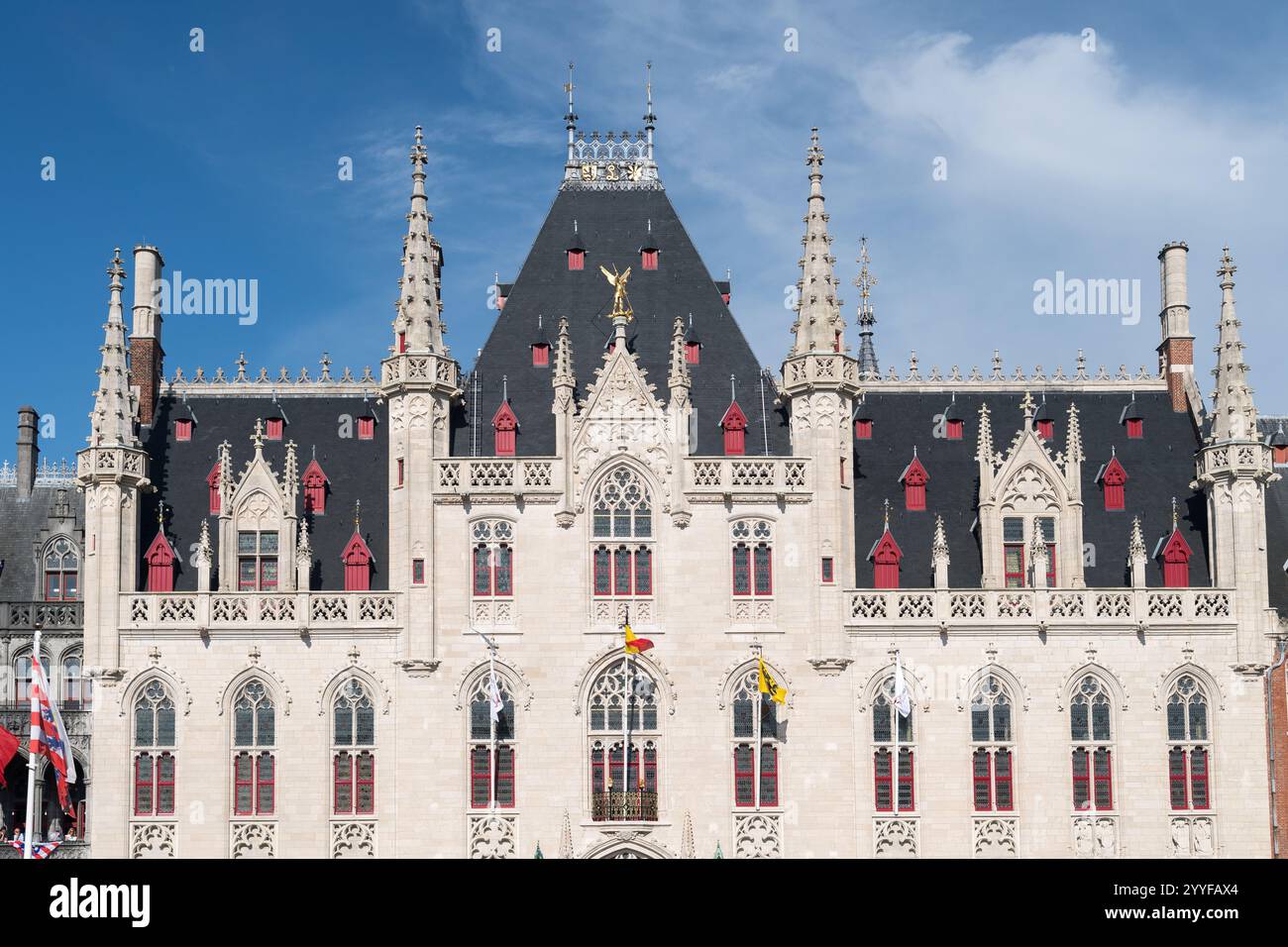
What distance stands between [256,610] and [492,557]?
8.02m

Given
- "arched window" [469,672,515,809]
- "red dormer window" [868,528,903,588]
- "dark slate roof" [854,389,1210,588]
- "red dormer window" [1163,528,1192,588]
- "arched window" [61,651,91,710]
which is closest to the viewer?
"arched window" [469,672,515,809]

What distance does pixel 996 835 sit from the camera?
54906mm

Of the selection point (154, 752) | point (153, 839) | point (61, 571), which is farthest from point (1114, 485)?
point (61, 571)

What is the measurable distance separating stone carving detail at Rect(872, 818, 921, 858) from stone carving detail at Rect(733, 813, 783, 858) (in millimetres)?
3180

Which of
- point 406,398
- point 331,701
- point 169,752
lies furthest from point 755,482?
point 169,752

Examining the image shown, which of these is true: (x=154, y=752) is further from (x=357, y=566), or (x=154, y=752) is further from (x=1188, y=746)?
(x=1188, y=746)

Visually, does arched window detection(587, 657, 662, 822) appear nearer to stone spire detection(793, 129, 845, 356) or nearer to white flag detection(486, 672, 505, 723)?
white flag detection(486, 672, 505, 723)

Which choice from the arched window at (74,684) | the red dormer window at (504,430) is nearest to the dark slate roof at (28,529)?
the arched window at (74,684)

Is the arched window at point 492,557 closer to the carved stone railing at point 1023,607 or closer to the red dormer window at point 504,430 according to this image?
the red dormer window at point 504,430

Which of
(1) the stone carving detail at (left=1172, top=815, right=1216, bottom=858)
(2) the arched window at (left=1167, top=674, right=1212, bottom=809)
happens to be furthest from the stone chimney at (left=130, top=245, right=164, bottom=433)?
(1) the stone carving detail at (left=1172, top=815, right=1216, bottom=858)

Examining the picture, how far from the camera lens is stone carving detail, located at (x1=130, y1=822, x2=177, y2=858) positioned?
54.3 m

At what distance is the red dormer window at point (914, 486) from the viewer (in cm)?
5931
